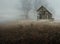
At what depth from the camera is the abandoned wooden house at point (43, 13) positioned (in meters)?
1.65

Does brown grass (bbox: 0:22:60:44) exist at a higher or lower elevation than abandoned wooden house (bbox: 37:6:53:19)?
lower

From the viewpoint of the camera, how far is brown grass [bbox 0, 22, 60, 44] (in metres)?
1.58

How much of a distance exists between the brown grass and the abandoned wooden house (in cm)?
7

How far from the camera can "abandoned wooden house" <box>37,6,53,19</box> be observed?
1.65 meters

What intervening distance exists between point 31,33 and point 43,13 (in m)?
0.26

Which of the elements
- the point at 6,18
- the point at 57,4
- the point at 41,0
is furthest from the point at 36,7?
the point at 6,18

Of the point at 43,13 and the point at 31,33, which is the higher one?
the point at 43,13

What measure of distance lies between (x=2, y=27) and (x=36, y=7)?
1.41 ft

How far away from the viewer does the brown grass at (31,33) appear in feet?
5.20

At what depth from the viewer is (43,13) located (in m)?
1.67

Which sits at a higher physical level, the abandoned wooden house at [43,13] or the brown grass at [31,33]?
the abandoned wooden house at [43,13]

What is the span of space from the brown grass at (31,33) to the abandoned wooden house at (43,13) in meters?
0.07

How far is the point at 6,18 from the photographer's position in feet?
5.29

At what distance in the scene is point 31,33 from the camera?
1611 mm
